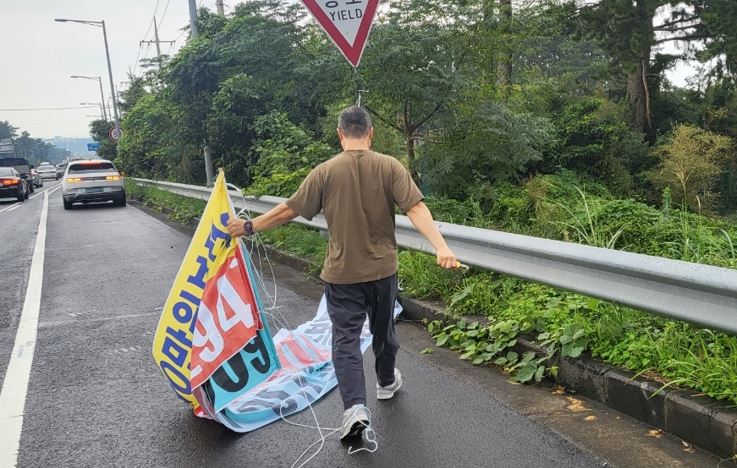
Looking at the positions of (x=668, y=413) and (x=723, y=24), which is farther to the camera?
(x=723, y=24)

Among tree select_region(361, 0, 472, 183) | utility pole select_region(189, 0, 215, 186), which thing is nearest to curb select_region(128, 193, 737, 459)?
tree select_region(361, 0, 472, 183)

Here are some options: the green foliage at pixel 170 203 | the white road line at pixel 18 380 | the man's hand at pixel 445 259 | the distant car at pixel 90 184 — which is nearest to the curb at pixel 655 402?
the man's hand at pixel 445 259

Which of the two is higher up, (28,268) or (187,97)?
(187,97)

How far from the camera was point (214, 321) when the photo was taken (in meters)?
3.62

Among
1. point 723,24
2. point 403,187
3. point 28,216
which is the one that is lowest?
point 28,216

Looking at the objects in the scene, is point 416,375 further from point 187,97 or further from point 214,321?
point 187,97

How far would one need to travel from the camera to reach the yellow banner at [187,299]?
358 centimetres

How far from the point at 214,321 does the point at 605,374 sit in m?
2.24

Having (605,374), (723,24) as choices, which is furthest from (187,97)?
(723,24)

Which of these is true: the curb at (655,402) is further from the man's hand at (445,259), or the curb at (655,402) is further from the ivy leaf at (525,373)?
the man's hand at (445,259)

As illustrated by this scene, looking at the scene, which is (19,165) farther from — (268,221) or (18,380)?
(268,221)

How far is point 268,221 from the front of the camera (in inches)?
141

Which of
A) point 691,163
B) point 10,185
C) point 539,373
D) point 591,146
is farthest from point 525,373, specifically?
point 10,185

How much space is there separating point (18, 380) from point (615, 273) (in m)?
4.11
